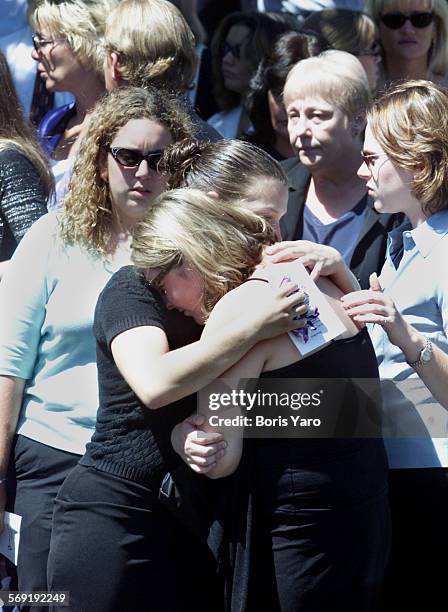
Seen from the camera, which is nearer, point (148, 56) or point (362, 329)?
point (362, 329)

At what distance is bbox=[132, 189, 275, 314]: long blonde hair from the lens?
2.14 metres

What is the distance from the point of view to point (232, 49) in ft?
14.5

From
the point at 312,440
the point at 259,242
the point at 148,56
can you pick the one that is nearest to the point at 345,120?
the point at 148,56

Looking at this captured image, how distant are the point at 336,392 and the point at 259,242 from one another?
362 mm

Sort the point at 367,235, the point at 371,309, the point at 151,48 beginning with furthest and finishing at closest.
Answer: the point at 151,48 → the point at 367,235 → the point at 371,309

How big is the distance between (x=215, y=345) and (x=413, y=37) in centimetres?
268

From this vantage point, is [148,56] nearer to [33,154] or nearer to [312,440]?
[33,154]

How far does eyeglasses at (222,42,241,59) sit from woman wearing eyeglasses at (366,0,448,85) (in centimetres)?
59

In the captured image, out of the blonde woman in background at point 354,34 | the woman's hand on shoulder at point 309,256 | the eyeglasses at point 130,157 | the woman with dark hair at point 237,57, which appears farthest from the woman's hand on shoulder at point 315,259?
the woman with dark hair at point 237,57

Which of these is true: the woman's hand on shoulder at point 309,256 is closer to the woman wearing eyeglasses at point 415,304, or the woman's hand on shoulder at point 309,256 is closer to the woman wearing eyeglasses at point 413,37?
the woman wearing eyeglasses at point 415,304

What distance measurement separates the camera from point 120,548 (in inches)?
86.3

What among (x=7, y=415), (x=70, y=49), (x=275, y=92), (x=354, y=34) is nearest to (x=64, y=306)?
(x=7, y=415)

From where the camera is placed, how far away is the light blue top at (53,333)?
2604mm

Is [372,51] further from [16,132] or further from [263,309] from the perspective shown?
[263,309]
